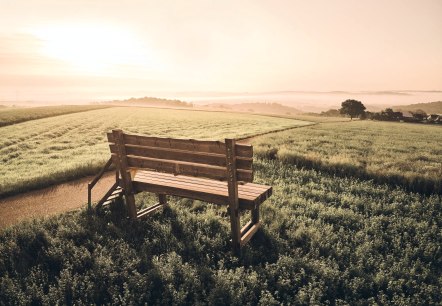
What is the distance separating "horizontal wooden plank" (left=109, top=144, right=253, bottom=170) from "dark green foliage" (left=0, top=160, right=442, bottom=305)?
4.87 ft

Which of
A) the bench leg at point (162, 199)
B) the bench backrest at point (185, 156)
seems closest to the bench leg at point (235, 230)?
the bench backrest at point (185, 156)

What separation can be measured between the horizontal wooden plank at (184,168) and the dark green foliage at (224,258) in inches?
48.7

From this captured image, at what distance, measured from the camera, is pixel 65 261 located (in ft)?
15.3

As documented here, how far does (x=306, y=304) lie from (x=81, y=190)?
7227 mm

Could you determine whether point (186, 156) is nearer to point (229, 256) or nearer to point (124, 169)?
point (124, 169)

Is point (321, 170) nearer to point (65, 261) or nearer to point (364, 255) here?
point (364, 255)

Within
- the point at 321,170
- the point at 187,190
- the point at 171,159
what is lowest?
the point at 321,170

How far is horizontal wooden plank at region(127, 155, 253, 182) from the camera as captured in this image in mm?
4684

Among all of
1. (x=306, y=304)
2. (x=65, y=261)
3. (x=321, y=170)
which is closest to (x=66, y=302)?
(x=65, y=261)

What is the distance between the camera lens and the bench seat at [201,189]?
4.98 metres

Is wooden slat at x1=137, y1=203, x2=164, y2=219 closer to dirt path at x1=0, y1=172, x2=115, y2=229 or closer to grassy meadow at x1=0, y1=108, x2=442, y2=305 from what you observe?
grassy meadow at x1=0, y1=108, x2=442, y2=305

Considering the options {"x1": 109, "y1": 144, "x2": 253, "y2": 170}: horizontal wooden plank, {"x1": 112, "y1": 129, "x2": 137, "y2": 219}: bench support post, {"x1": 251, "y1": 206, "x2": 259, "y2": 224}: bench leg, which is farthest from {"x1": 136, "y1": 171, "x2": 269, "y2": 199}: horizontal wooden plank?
{"x1": 109, "y1": 144, "x2": 253, "y2": 170}: horizontal wooden plank

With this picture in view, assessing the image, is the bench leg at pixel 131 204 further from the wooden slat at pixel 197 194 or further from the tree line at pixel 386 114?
the tree line at pixel 386 114

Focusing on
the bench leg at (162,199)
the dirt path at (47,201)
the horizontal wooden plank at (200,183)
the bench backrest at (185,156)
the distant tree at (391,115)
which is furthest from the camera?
the distant tree at (391,115)
